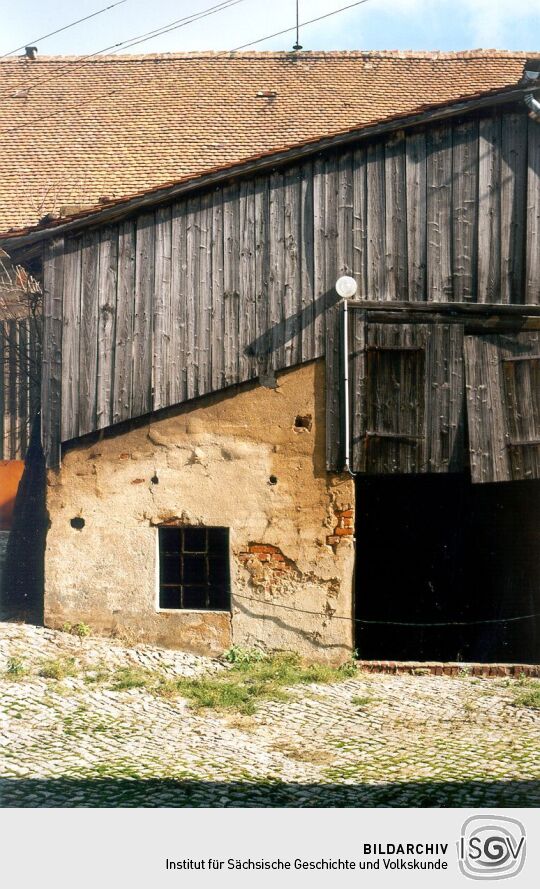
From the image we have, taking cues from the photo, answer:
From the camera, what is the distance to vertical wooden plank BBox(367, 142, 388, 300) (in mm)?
9750

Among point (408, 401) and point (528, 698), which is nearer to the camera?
point (528, 698)

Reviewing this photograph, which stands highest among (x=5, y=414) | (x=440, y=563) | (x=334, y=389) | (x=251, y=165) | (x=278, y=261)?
(x=251, y=165)

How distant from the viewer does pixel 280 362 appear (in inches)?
388

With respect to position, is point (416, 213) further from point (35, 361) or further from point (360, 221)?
point (35, 361)

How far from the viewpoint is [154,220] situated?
33.1ft

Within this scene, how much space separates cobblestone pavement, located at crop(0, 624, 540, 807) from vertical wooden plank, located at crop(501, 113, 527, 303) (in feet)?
13.7

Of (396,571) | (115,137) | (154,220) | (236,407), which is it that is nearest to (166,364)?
(236,407)

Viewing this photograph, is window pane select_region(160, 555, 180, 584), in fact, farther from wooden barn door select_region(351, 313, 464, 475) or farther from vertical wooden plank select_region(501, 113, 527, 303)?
vertical wooden plank select_region(501, 113, 527, 303)

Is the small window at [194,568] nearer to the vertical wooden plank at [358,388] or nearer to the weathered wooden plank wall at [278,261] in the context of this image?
the weathered wooden plank wall at [278,261]

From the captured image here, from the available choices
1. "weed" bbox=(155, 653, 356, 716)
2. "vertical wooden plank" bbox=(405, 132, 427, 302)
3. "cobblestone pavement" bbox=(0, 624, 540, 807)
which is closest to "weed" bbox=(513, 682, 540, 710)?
"cobblestone pavement" bbox=(0, 624, 540, 807)

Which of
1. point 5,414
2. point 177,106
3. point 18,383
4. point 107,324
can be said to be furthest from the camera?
point 177,106

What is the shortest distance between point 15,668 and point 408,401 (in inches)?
189

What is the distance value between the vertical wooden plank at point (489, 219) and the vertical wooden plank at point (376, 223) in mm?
1018

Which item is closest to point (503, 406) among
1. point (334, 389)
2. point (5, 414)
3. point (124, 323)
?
point (334, 389)
